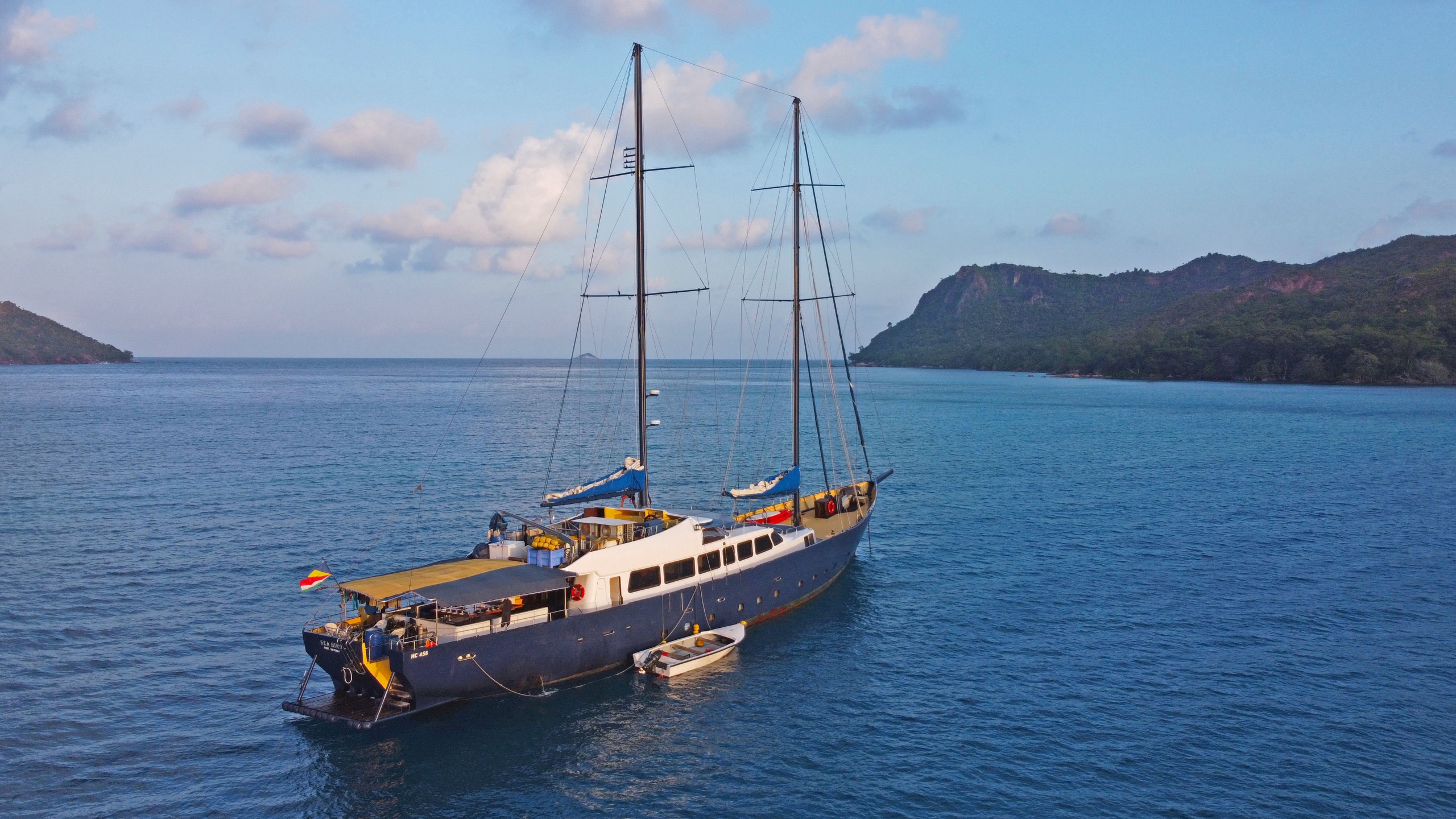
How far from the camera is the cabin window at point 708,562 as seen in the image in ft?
104

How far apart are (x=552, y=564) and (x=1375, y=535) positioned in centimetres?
4884

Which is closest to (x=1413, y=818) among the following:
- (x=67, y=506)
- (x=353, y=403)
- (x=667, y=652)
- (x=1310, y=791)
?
(x=1310, y=791)

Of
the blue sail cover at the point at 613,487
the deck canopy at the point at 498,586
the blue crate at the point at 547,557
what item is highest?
the blue sail cover at the point at 613,487

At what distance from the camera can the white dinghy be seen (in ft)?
96.0

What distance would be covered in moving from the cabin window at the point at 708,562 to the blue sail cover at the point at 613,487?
423cm

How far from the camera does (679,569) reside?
31.2 meters

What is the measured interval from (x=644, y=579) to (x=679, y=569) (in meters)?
1.56

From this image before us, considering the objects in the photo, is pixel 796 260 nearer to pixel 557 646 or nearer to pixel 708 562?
pixel 708 562

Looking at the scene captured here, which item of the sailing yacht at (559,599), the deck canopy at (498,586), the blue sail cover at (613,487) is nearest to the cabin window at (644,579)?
the sailing yacht at (559,599)

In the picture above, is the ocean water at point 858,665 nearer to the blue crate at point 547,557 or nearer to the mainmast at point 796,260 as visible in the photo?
the blue crate at point 547,557

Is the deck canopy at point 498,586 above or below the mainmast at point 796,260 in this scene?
below

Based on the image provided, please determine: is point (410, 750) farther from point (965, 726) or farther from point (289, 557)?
point (289, 557)

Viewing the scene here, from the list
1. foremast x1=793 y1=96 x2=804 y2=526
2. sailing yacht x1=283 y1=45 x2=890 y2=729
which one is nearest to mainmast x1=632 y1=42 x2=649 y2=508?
sailing yacht x1=283 y1=45 x2=890 y2=729

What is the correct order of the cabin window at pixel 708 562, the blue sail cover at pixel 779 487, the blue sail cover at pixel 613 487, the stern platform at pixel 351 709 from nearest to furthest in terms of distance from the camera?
the stern platform at pixel 351 709 → the cabin window at pixel 708 562 → the blue sail cover at pixel 613 487 → the blue sail cover at pixel 779 487
